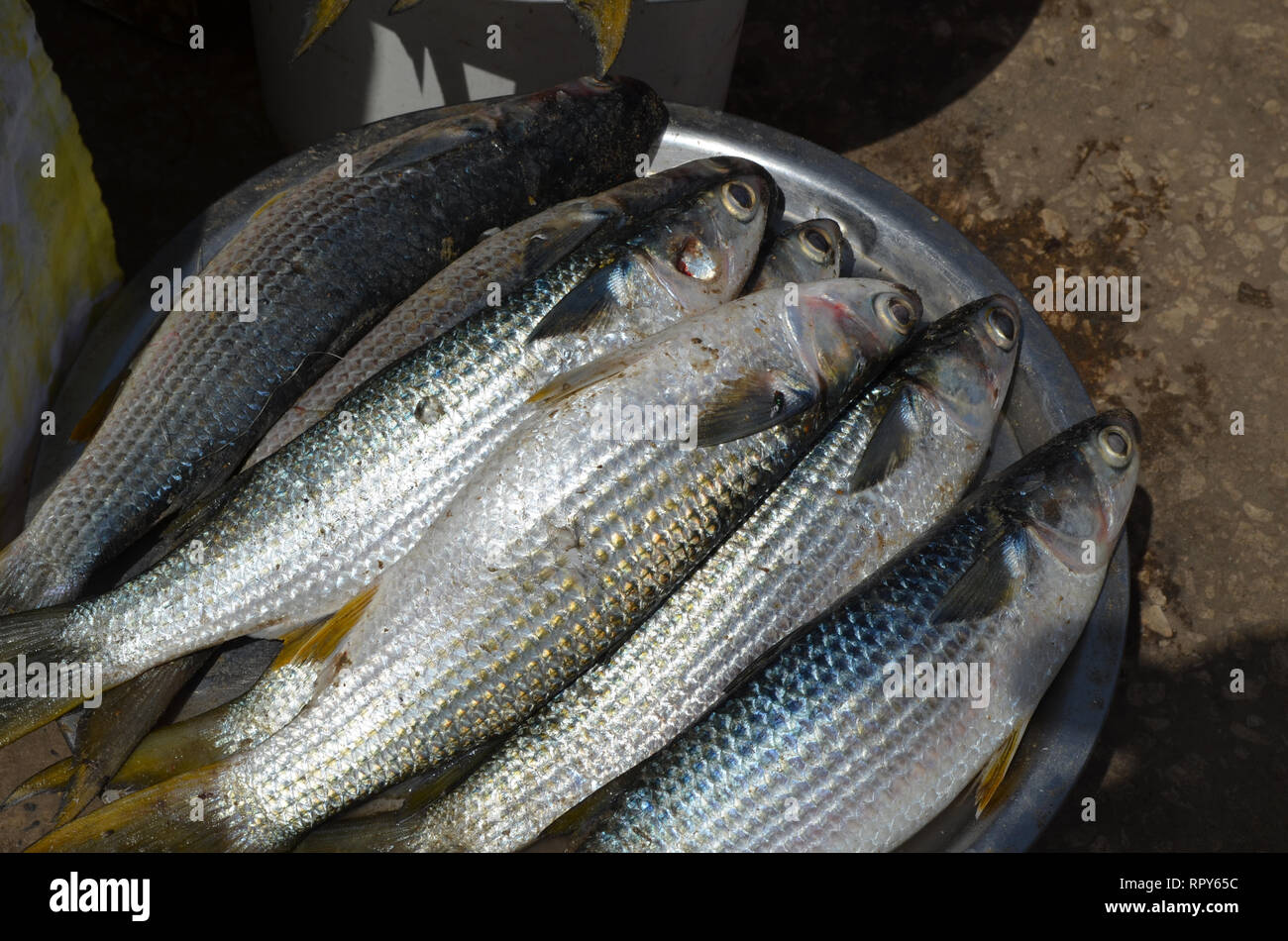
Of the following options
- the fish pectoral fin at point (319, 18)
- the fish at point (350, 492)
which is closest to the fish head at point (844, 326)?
the fish at point (350, 492)

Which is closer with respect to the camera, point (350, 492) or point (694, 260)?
point (350, 492)

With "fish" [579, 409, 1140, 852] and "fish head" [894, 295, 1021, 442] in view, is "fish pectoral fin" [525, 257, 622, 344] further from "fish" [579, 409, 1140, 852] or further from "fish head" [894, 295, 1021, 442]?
"fish" [579, 409, 1140, 852]

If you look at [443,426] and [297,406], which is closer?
[443,426]

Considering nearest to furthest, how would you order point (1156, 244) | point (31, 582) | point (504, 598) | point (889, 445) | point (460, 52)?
point (504, 598), point (31, 582), point (889, 445), point (460, 52), point (1156, 244)

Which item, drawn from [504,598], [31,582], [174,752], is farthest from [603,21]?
[174,752]

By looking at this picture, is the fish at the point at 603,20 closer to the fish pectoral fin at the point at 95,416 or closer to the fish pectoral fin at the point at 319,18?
the fish pectoral fin at the point at 319,18

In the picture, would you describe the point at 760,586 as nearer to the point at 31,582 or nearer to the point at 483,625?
the point at 483,625

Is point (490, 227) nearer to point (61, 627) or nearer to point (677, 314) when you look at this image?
point (677, 314)

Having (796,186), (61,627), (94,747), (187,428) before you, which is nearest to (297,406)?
(187,428)
